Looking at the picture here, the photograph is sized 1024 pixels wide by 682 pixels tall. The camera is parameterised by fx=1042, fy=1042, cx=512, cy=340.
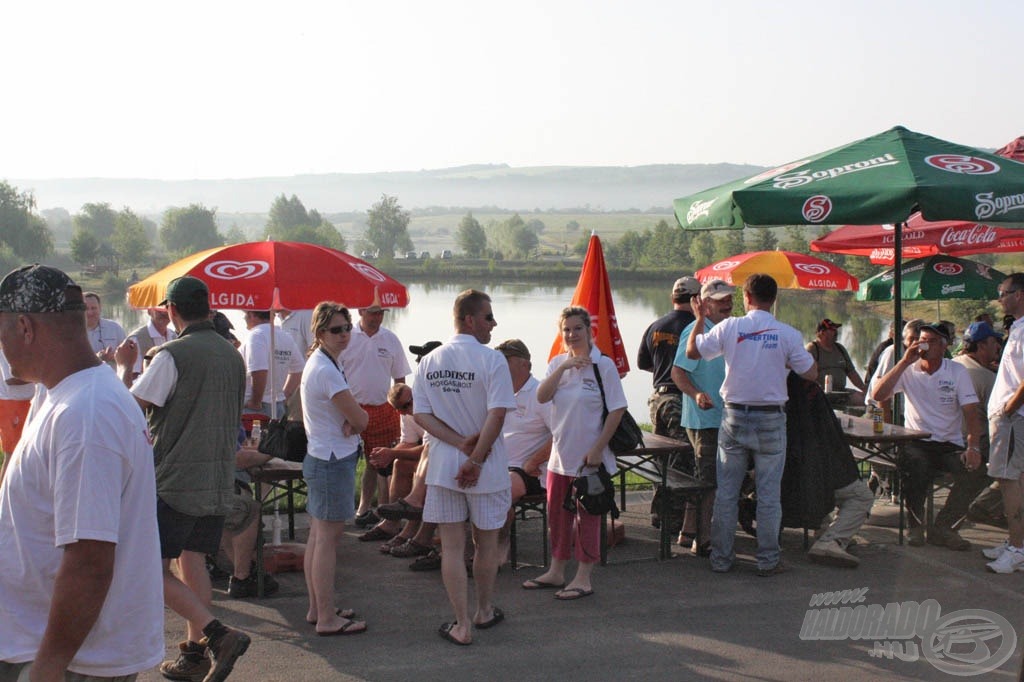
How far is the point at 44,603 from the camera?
A: 2.35m

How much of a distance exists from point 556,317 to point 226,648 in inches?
859

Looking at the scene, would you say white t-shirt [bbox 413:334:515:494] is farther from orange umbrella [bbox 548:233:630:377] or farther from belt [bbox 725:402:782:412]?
orange umbrella [bbox 548:233:630:377]

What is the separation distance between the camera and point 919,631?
5.22 metres

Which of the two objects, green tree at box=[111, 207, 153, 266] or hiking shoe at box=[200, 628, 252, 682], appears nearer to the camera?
hiking shoe at box=[200, 628, 252, 682]

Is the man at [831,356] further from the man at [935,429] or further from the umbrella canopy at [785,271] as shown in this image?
the man at [935,429]

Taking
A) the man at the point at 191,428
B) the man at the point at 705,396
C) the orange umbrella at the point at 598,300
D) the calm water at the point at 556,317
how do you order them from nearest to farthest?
the man at the point at 191,428, the man at the point at 705,396, the orange umbrella at the point at 598,300, the calm water at the point at 556,317

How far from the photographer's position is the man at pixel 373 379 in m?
7.56

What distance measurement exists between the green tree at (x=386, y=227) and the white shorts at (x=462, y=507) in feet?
275

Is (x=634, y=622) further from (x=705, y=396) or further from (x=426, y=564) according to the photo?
(x=705, y=396)

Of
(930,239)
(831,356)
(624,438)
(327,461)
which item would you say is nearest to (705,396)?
(624,438)

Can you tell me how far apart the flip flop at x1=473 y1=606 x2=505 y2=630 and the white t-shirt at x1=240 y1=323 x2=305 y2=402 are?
2.21 metres

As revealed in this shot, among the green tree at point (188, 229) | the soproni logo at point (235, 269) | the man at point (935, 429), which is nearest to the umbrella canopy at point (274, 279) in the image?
the soproni logo at point (235, 269)

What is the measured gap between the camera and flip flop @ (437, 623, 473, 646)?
4980 mm

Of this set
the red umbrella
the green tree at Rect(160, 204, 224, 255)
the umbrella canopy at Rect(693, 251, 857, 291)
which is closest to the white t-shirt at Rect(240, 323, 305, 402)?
the red umbrella
